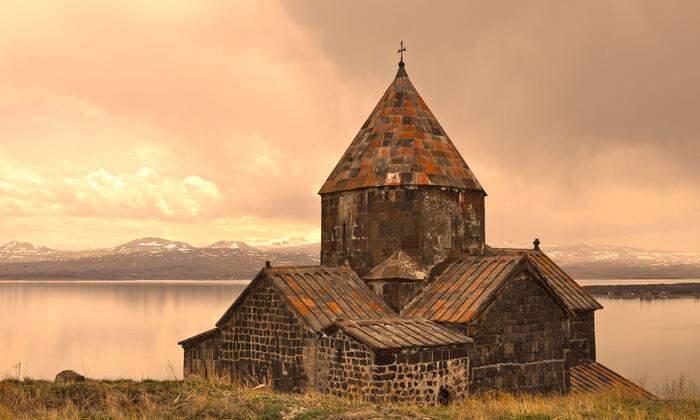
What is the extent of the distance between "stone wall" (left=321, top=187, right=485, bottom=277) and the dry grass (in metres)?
4.37

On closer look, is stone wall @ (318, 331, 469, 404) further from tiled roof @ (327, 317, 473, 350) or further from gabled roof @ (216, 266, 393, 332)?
gabled roof @ (216, 266, 393, 332)

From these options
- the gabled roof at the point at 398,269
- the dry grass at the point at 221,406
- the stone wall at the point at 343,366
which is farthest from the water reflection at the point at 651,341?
the stone wall at the point at 343,366

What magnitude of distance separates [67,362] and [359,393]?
32.2 m

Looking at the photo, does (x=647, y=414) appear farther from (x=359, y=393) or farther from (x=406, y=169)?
(x=406, y=169)

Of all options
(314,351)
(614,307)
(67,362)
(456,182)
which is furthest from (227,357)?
(614,307)

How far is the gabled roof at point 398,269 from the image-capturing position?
15.6 meters

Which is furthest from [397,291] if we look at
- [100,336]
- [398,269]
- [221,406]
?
[100,336]

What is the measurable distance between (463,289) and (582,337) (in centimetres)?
703

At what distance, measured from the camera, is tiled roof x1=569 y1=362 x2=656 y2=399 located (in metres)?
17.0

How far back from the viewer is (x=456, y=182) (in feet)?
54.5

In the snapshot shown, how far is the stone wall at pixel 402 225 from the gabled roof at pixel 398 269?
0.48 feet

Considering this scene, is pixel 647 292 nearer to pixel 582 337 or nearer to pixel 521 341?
pixel 582 337

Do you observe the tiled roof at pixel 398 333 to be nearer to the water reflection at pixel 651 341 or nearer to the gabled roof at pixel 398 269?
the gabled roof at pixel 398 269

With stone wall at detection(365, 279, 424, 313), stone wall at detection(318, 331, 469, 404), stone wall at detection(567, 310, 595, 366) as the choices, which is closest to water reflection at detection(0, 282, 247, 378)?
stone wall at detection(365, 279, 424, 313)
